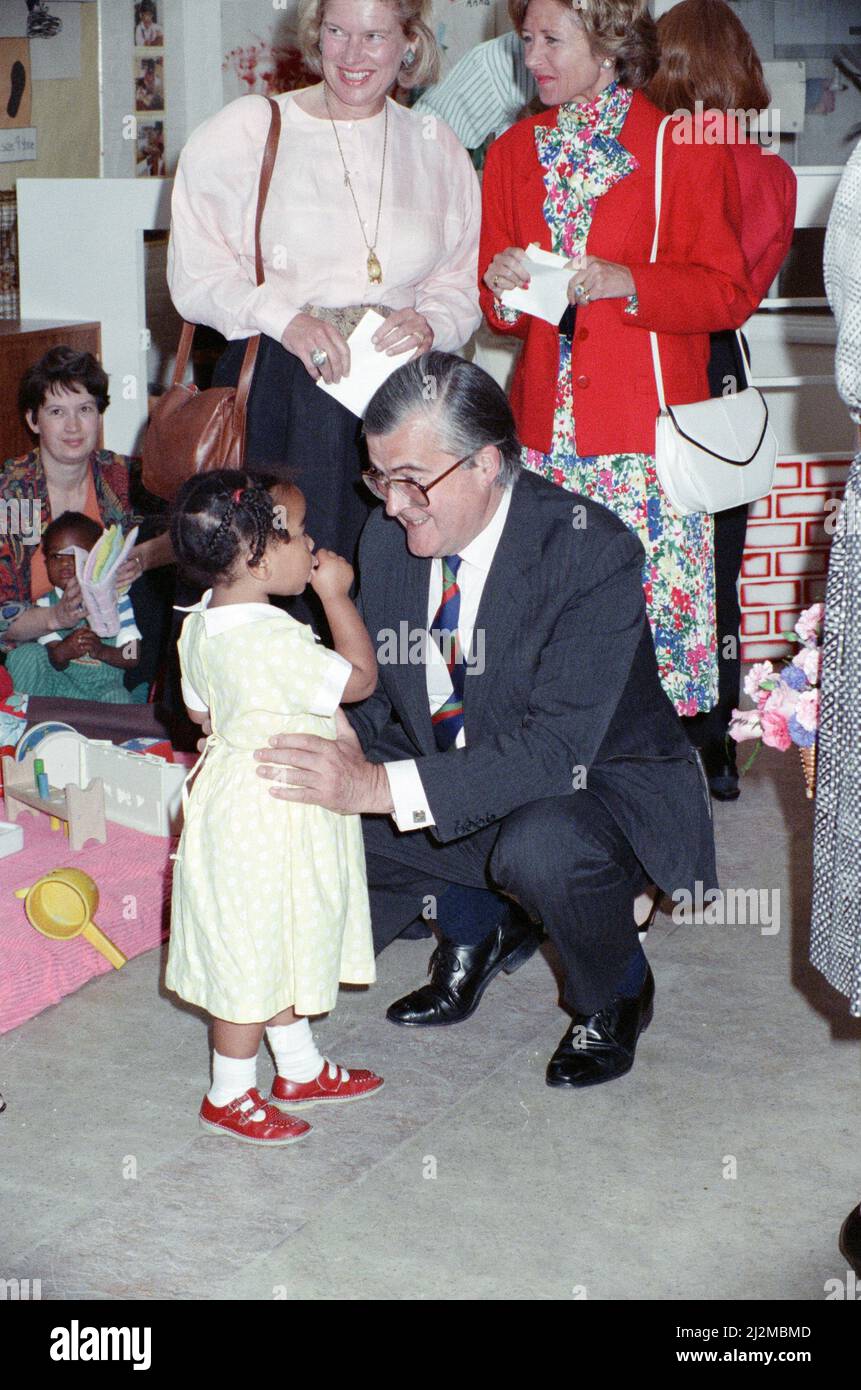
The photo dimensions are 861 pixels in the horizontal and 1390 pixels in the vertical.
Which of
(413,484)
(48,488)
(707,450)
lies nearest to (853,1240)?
(413,484)

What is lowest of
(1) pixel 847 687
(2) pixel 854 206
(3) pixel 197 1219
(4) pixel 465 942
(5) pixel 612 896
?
→ (3) pixel 197 1219

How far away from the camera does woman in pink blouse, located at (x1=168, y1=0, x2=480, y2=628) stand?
2.80 m

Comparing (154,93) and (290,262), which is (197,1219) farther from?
(154,93)

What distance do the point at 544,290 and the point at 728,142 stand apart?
661 millimetres

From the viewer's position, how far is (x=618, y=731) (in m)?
2.61

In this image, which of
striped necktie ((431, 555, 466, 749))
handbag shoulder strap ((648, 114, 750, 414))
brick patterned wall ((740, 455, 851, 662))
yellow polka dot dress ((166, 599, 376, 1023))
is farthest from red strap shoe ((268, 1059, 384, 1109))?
brick patterned wall ((740, 455, 851, 662))

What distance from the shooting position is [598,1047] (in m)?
2.61

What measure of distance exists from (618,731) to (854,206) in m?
1.03

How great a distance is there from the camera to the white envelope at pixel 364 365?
9.18 feet

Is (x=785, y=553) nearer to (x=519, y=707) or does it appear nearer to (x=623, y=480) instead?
(x=623, y=480)

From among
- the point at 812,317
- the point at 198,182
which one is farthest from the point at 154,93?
the point at 198,182

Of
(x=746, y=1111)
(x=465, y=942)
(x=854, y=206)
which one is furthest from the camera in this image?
(x=465, y=942)

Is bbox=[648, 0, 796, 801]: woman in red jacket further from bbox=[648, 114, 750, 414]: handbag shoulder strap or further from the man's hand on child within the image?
the man's hand on child

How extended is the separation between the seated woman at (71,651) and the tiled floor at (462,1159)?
104 centimetres
